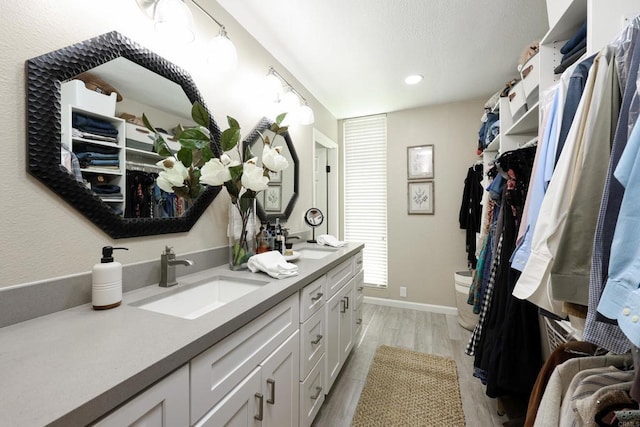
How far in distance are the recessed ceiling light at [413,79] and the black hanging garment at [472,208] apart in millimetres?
1073

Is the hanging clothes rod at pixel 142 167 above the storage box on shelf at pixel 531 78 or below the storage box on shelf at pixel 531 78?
below

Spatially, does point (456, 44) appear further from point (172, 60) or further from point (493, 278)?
point (172, 60)

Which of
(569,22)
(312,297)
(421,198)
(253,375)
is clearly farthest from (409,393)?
(569,22)

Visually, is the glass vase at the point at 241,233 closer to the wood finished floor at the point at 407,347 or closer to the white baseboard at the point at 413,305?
the wood finished floor at the point at 407,347

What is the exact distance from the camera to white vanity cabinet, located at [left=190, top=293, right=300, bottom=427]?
0.68 metres

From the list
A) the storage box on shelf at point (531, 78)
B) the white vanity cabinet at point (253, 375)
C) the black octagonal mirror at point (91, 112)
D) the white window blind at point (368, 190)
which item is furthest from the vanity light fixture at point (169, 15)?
the white window blind at point (368, 190)

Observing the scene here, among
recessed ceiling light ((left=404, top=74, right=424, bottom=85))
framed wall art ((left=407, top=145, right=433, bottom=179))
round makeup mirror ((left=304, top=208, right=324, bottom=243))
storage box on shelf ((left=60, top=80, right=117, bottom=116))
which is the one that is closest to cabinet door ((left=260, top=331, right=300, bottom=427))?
storage box on shelf ((left=60, top=80, right=117, bottom=116))

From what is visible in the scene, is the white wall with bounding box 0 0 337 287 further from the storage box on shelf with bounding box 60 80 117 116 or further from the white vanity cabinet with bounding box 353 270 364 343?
the white vanity cabinet with bounding box 353 270 364 343

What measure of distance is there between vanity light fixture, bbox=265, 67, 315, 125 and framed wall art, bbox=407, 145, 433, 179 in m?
1.57

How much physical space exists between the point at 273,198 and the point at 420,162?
6.59ft

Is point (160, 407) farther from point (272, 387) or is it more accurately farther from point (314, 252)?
point (314, 252)

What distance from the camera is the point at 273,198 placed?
1990 mm

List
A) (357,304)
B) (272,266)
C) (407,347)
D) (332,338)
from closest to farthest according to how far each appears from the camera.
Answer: (272,266) < (332,338) < (357,304) < (407,347)

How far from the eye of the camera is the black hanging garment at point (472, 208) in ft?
8.76
